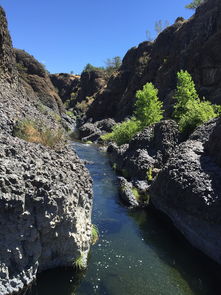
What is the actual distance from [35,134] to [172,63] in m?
70.4

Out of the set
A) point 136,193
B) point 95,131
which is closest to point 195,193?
point 136,193

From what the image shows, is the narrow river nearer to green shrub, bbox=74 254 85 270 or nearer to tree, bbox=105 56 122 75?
green shrub, bbox=74 254 85 270

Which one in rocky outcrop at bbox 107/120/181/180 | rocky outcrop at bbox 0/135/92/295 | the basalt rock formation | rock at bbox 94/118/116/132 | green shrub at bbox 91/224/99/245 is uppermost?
the basalt rock formation

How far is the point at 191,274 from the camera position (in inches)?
559

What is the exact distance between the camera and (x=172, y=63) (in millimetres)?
79438

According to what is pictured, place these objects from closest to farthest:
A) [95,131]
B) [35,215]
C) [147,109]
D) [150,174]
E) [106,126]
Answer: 1. [35,215]
2. [150,174]
3. [147,109]
4. [95,131]
5. [106,126]

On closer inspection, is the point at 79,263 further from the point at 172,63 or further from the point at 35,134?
the point at 172,63

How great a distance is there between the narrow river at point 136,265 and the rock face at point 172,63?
136ft

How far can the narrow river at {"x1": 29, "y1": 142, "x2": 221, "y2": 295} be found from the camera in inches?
482

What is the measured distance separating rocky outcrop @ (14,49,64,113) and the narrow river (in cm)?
7604

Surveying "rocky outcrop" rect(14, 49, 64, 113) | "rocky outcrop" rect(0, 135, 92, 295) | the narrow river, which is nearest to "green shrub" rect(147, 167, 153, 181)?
the narrow river

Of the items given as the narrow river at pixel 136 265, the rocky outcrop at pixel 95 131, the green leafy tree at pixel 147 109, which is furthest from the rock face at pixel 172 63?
the narrow river at pixel 136 265

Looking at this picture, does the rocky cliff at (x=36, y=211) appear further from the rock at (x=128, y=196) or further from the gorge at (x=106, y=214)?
the rock at (x=128, y=196)

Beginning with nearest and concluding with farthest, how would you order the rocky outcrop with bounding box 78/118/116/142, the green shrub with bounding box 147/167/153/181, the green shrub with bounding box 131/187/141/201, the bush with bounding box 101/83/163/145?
the green shrub with bounding box 131/187/141/201
the green shrub with bounding box 147/167/153/181
the bush with bounding box 101/83/163/145
the rocky outcrop with bounding box 78/118/116/142
